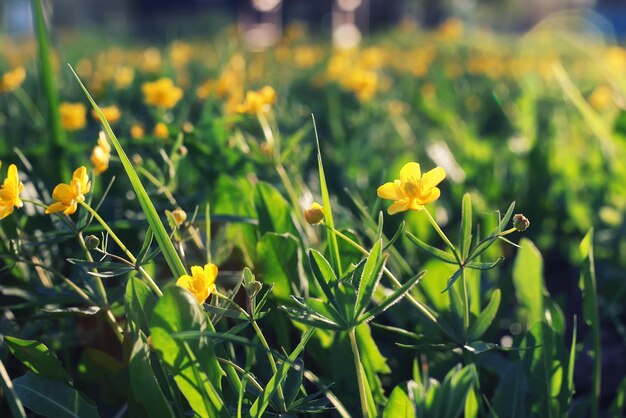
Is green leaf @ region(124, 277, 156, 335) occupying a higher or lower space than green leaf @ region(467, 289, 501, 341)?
higher

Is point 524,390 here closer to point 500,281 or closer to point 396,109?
point 500,281

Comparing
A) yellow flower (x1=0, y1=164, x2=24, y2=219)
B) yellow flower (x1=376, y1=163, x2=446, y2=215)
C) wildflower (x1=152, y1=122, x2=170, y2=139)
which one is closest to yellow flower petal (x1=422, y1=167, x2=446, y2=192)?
yellow flower (x1=376, y1=163, x2=446, y2=215)

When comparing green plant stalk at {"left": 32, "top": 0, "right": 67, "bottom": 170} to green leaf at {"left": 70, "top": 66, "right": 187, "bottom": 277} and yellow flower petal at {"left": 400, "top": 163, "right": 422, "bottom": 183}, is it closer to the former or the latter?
green leaf at {"left": 70, "top": 66, "right": 187, "bottom": 277}

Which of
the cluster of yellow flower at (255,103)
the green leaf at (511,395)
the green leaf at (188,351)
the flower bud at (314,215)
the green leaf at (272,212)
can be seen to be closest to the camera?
the green leaf at (188,351)

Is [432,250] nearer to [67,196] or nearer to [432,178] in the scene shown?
[432,178]

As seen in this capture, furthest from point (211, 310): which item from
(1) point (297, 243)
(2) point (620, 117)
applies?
(2) point (620, 117)

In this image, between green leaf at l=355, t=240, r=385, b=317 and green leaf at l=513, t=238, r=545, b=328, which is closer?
green leaf at l=355, t=240, r=385, b=317

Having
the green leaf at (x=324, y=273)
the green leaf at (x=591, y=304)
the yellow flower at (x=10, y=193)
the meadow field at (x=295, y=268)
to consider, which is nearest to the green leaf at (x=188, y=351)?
the meadow field at (x=295, y=268)

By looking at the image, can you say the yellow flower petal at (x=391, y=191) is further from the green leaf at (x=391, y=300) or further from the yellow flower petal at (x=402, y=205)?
the green leaf at (x=391, y=300)

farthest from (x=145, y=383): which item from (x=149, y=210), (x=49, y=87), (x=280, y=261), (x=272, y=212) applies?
(x=49, y=87)

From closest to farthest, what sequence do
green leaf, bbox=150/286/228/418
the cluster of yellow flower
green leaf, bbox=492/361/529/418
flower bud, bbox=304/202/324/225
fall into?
green leaf, bbox=150/286/228/418, flower bud, bbox=304/202/324/225, green leaf, bbox=492/361/529/418, the cluster of yellow flower
